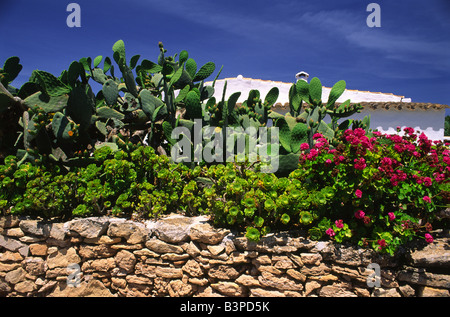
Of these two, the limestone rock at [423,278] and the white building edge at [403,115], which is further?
the white building edge at [403,115]

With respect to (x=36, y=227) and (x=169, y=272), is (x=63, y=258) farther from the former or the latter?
(x=169, y=272)

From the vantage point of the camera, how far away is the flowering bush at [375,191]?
2330 mm

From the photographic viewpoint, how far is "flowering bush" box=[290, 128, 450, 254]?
233 centimetres

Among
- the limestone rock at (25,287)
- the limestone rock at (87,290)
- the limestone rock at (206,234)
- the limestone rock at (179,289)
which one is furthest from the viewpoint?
the limestone rock at (25,287)

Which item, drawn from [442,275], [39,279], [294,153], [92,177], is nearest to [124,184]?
[92,177]

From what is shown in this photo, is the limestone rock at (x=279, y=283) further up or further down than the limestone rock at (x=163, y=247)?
further down

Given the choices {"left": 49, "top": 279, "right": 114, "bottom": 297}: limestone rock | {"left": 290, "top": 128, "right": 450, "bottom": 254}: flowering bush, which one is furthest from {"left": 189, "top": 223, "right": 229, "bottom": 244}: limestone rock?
{"left": 49, "top": 279, "right": 114, "bottom": 297}: limestone rock

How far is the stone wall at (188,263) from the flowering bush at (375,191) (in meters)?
0.15

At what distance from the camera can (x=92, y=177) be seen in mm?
3008

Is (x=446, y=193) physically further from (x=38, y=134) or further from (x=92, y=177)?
(x=38, y=134)

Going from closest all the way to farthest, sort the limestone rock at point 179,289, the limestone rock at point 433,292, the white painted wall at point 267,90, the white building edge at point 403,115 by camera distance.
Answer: the limestone rock at point 433,292
the limestone rock at point 179,289
the white building edge at point 403,115
the white painted wall at point 267,90

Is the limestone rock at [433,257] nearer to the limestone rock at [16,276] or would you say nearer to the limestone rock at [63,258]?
the limestone rock at [63,258]

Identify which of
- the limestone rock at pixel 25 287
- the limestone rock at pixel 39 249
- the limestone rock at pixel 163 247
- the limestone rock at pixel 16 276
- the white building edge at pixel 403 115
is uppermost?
the white building edge at pixel 403 115

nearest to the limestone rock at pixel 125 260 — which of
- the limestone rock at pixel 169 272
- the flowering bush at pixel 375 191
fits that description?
the limestone rock at pixel 169 272
